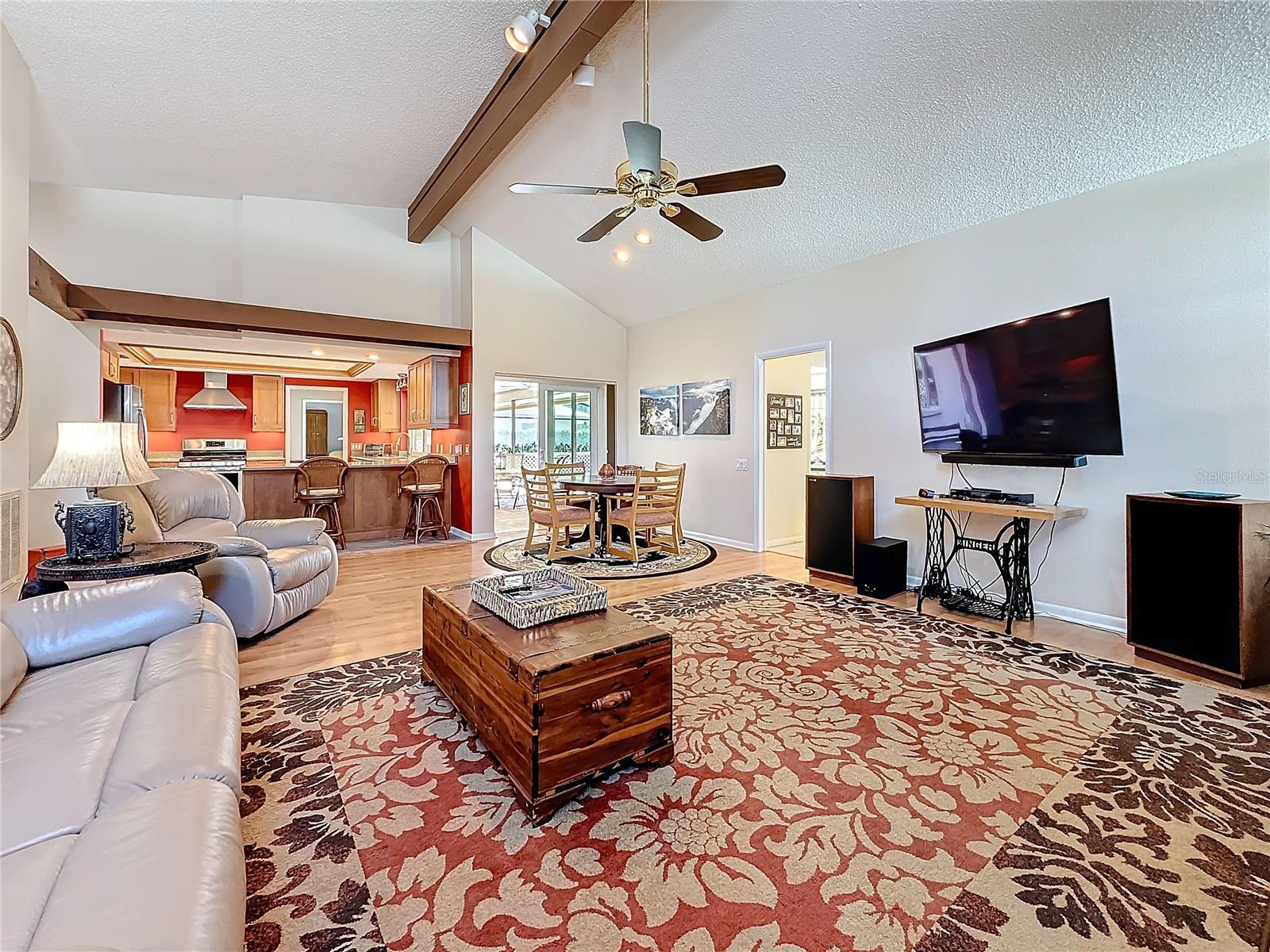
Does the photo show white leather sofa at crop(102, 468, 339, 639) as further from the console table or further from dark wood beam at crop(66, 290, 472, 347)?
the console table

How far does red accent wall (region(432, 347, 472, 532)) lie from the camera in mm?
6918

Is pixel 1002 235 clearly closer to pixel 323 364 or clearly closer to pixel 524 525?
pixel 524 525

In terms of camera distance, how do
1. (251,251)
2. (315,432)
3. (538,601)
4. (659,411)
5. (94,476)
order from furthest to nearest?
(315,432) → (659,411) → (251,251) → (94,476) → (538,601)

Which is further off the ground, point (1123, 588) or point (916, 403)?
point (916, 403)

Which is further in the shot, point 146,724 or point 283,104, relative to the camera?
point 283,104

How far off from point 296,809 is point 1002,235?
5289mm

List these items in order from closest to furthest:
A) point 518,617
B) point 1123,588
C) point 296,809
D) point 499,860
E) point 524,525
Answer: point 499,860
point 296,809
point 518,617
point 1123,588
point 524,525

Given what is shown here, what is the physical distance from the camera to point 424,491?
6805 mm

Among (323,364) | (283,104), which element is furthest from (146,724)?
(323,364)

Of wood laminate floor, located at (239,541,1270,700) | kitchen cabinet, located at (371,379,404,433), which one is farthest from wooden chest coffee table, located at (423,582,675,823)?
kitchen cabinet, located at (371,379,404,433)

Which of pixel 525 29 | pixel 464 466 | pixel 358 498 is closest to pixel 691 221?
pixel 525 29

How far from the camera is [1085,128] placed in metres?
3.20

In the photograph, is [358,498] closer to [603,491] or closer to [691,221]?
[603,491]

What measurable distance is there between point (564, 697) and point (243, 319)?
6006 mm
